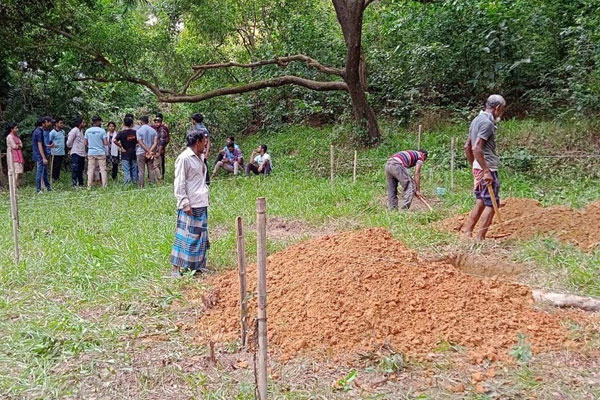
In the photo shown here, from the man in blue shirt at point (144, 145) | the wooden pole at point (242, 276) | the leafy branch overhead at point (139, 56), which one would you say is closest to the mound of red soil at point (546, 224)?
the wooden pole at point (242, 276)

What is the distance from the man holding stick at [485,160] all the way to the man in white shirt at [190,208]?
2657 mm

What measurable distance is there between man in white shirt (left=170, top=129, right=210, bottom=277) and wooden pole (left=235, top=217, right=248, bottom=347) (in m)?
1.57

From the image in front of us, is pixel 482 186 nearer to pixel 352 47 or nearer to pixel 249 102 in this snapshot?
pixel 352 47

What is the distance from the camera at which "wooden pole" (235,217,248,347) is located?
11.8 ft

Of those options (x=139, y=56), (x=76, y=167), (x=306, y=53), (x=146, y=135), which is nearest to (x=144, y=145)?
(x=146, y=135)

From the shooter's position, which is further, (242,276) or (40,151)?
(40,151)

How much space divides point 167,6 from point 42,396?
48.1 feet

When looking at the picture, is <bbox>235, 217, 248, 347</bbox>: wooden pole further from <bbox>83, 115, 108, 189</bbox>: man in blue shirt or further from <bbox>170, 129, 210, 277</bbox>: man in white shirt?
<bbox>83, 115, 108, 189</bbox>: man in blue shirt

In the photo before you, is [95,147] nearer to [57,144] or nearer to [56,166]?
[57,144]

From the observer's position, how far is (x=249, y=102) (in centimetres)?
1667

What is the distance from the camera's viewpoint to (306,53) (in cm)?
1566

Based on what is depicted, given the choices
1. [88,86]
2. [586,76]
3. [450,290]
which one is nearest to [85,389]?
[450,290]

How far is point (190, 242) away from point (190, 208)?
12.3 inches

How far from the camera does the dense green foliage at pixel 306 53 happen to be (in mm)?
12008
